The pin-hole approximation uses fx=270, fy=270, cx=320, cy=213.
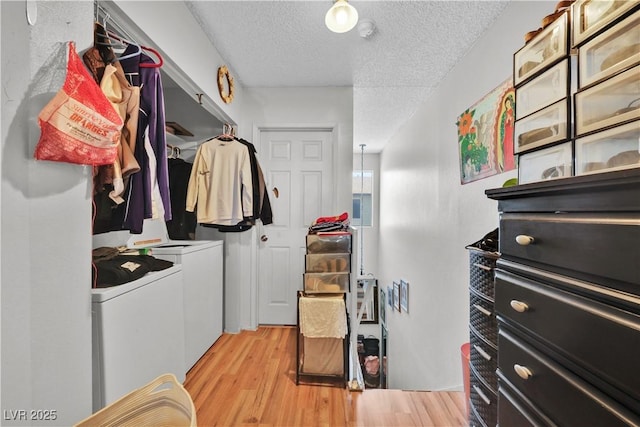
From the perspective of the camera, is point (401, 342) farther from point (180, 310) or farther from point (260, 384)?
point (180, 310)

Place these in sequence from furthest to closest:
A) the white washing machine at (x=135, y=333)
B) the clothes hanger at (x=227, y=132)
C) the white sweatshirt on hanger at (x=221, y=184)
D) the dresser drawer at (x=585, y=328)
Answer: the clothes hanger at (x=227, y=132), the white sweatshirt on hanger at (x=221, y=184), the white washing machine at (x=135, y=333), the dresser drawer at (x=585, y=328)

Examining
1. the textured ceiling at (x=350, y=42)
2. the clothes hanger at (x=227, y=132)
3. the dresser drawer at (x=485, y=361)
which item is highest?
the textured ceiling at (x=350, y=42)

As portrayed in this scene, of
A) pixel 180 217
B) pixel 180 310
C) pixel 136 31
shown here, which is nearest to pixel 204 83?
pixel 136 31

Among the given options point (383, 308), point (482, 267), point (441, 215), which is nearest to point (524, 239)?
point (482, 267)

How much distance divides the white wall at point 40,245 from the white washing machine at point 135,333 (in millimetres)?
88

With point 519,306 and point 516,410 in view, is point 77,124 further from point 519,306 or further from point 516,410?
point 516,410

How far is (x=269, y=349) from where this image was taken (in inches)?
92.8

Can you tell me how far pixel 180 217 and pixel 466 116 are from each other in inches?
99.4

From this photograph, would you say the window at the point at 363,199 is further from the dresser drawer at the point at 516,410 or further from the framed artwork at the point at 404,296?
the dresser drawer at the point at 516,410

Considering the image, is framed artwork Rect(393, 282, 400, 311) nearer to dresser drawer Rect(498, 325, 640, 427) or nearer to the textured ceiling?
the textured ceiling

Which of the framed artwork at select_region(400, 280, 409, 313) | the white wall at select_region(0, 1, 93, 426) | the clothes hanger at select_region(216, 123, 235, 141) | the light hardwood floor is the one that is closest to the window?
the framed artwork at select_region(400, 280, 409, 313)

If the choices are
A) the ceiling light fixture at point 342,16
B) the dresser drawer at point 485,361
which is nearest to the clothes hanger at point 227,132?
the ceiling light fixture at point 342,16

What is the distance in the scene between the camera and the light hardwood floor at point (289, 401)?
1.53 metres

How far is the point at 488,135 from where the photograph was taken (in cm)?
182
